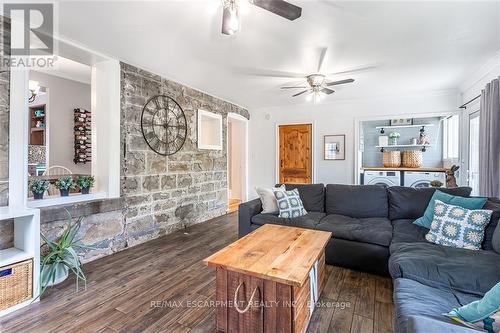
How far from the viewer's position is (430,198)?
9.68 ft

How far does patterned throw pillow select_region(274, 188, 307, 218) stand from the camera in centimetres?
316

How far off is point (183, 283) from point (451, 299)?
2040 millimetres

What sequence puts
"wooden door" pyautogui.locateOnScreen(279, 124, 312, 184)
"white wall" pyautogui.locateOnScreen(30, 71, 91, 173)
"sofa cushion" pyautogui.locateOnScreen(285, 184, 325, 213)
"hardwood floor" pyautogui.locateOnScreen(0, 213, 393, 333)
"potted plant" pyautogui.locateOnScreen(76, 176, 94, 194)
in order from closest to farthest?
1. "hardwood floor" pyautogui.locateOnScreen(0, 213, 393, 333)
2. "potted plant" pyautogui.locateOnScreen(76, 176, 94, 194)
3. "sofa cushion" pyautogui.locateOnScreen(285, 184, 325, 213)
4. "white wall" pyautogui.locateOnScreen(30, 71, 91, 173)
5. "wooden door" pyautogui.locateOnScreen(279, 124, 312, 184)

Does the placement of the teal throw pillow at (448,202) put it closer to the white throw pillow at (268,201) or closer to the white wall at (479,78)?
the white throw pillow at (268,201)

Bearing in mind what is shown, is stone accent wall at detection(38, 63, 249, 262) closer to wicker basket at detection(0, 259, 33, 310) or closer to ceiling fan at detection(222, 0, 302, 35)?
wicker basket at detection(0, 259, 33, 310)

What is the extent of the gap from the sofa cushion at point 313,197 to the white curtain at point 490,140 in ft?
6.28

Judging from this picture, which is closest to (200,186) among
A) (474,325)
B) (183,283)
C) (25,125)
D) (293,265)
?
(183,283)

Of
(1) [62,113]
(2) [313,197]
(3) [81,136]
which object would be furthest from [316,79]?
(1) [62,113]

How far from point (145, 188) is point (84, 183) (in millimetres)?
751

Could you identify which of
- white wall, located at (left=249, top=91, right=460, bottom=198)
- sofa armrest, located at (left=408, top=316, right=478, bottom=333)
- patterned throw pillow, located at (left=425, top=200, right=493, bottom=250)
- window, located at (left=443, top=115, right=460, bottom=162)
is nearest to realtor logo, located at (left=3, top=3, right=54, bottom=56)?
sofa armrest, located at (left=408, top=316, right=478, bottom=333)

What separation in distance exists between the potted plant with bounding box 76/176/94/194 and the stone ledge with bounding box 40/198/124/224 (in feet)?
0.79

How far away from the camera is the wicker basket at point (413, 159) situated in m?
5.78

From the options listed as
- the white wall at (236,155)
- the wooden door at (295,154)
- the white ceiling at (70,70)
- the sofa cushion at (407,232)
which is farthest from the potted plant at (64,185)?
the wooden door at (295,154)

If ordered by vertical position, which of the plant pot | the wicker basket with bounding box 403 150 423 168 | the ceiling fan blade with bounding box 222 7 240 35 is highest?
the ceiling fan blade with bounding box 222 7 240 35
